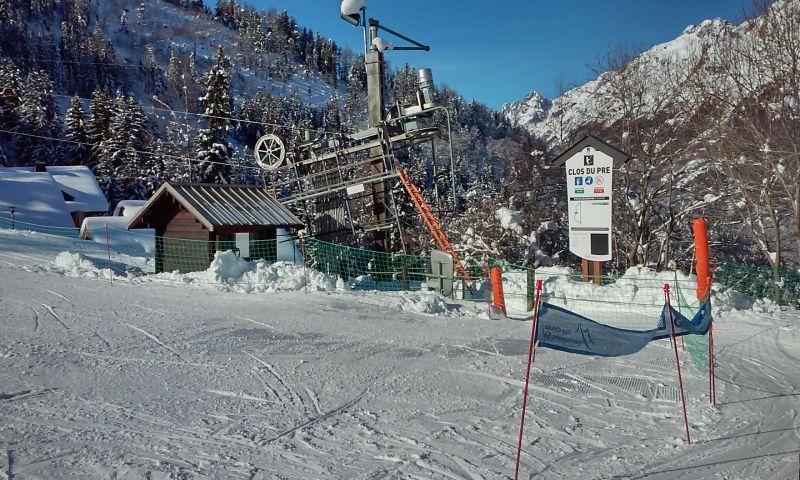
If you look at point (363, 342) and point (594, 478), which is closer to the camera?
point (594, 478)

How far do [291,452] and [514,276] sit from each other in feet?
38.3

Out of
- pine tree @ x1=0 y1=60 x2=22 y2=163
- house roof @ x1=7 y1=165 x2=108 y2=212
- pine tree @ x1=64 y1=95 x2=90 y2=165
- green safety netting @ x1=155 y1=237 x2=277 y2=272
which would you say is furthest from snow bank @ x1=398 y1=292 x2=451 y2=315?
pine tree @ x1=0 y1=60 x2=22 y2=163

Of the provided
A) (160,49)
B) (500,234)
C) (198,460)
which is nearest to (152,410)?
(198,460)

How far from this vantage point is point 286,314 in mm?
11578

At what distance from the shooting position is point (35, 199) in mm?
42500

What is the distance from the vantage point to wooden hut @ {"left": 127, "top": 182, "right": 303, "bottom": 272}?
1803cm

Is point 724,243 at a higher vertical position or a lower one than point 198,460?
higher

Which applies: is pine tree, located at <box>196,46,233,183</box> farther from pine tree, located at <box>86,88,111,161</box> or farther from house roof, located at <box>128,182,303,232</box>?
house roof, located at <box>128,182,303,232</box>

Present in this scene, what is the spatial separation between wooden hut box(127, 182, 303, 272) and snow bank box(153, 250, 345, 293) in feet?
6.44

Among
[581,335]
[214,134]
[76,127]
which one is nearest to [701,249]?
[581,335]

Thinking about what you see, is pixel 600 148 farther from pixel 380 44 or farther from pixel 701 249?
pixel 380 44

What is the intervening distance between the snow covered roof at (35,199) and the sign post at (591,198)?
40082mm

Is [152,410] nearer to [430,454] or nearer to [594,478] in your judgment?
[430,454]

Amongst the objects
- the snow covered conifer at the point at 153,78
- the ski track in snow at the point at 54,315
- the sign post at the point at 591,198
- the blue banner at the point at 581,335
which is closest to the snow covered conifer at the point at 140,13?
the snow covered conifer at the point at 153,78
